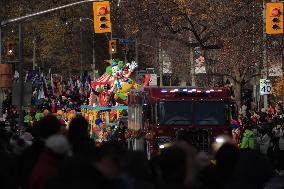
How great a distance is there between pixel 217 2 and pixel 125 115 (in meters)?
10.4

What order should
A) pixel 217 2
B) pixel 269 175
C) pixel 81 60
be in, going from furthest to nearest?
pixel 81 60
pixel 217 2
pixel 269 175

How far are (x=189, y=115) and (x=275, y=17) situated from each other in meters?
7.08

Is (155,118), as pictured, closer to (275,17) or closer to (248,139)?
(248,139)

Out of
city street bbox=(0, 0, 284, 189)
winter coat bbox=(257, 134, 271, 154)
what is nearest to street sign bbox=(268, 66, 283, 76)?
city street bbox=(0, 0, 284, 189)

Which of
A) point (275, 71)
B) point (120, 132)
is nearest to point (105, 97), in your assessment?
point (120, 132)

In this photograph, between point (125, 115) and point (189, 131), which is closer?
point (189, 131)

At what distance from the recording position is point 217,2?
4762 cm

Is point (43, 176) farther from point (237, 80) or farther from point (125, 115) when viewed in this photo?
point (237, 80)

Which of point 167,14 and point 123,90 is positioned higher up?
point 167,14

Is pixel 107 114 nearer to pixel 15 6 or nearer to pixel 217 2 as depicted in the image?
pixel 217 2

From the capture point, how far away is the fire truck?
25.5 metres

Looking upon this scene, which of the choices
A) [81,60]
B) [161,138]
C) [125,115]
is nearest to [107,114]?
[125,115]

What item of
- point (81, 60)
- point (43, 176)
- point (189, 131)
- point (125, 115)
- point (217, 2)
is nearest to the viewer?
point (43, 176)

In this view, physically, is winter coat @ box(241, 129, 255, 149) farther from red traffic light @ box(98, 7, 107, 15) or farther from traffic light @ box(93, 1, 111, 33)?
red traffic light @ box(98, 7, 107, 15)
